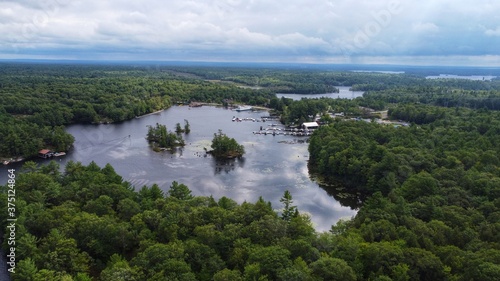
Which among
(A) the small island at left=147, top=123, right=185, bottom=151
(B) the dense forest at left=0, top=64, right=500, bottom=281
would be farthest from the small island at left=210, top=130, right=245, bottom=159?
(B) the dense forest at left=0, top=64, right=500, bottom=281

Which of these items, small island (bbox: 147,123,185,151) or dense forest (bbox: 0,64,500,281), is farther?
small island (bbox: 147,123,185,151)

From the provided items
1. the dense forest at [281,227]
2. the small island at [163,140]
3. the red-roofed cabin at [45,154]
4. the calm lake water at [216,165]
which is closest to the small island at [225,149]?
the calm lake water at [216,165]

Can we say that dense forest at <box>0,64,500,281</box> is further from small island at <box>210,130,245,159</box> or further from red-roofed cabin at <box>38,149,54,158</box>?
red-roofed cabin at <box>38,149,54,158</box>

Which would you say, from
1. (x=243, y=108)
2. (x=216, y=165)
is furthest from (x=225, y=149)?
(x=243, y=108)

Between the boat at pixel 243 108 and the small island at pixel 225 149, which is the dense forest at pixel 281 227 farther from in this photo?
the boat at pixel 243 108

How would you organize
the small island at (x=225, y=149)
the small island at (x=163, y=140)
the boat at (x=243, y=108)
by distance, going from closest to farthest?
the small island at (x=225, y=149) < the small island at (x=163, y=140) < the boat at (x=243, y=108)

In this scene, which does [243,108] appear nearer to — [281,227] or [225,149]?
[225,149]
